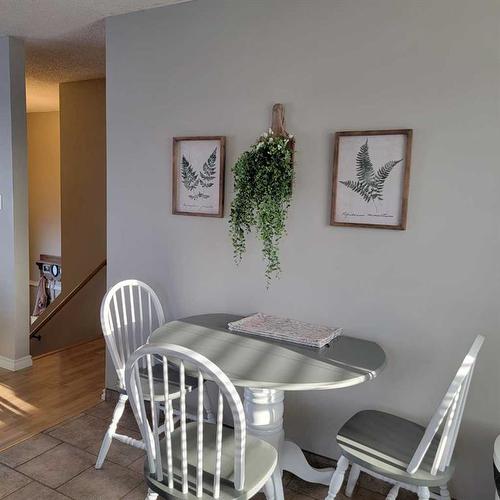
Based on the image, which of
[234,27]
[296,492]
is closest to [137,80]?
[234,27]

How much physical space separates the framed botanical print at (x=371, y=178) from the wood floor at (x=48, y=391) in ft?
6.57

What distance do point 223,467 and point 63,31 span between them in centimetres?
282

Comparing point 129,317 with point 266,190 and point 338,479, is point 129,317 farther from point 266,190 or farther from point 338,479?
point 338,479

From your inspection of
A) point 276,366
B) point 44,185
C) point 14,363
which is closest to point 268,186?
point 276,366

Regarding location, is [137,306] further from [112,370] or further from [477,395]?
[477,395]

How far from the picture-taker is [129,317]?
2916 mm

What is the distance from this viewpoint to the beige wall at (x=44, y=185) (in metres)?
6.89

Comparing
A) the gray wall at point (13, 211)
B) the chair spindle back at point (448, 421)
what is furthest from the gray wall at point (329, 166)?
the gray wall at point (13, 211)

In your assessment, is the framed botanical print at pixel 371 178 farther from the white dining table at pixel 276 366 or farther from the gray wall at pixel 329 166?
the white dining table at pixel 276 366

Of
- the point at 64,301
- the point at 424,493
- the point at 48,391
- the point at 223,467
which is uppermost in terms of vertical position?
the point at 223,467

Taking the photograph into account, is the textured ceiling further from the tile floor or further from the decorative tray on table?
the tile floor

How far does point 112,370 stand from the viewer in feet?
10.1

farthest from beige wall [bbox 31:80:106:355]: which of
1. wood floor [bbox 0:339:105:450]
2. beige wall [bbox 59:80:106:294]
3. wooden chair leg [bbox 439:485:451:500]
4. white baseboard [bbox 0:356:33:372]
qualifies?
wooden chair leg [bbox 439:485:451:500]

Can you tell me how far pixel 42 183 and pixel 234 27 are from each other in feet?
17.8
